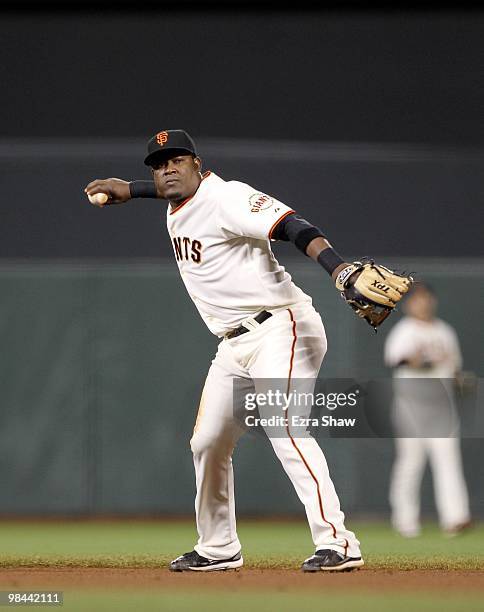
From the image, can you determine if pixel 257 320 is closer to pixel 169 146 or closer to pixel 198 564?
pixel 169 146

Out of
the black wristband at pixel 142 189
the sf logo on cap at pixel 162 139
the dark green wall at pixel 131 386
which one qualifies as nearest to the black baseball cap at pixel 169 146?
the sf logo on cap at pixel 162 139

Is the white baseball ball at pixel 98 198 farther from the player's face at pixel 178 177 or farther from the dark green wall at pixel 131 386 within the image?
the dark green wall at pixel 131 386

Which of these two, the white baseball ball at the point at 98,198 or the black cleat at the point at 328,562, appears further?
the white baseball ball at the point at 98,198

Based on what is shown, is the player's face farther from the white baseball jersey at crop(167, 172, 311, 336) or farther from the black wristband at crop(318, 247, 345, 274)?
the black wristband at crop(318, 247, 345, 274)

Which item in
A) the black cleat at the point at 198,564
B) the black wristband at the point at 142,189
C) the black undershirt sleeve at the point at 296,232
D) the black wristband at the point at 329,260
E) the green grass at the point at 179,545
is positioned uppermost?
the black wristband at the point at 142,189

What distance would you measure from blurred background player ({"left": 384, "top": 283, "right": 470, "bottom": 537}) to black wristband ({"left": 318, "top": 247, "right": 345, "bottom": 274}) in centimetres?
291

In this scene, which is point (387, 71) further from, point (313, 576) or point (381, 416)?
point (313, 576)

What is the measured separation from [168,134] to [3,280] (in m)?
3.60

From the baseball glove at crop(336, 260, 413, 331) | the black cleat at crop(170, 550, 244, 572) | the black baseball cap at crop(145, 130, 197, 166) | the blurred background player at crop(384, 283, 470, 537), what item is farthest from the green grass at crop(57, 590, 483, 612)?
the blurred background player at crop(384, 283, 470, 537)

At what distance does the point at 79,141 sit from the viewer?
11.6 meters

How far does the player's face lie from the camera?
473 centimetres

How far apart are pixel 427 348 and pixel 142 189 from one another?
8.61ft

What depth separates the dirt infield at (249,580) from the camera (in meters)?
4.12

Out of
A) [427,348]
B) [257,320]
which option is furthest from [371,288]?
[427,348]
